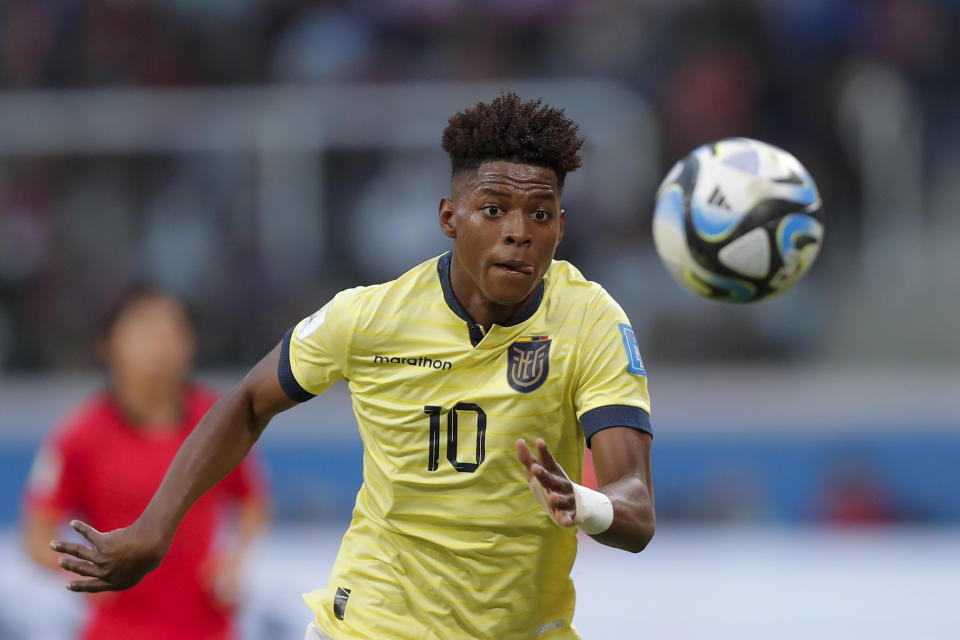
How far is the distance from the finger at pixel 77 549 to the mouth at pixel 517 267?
4.29ft

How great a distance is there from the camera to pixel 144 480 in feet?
18.7

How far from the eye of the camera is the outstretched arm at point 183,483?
3627 millimetres

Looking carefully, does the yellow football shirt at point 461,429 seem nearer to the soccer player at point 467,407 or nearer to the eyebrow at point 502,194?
the soccer player at point 467,407

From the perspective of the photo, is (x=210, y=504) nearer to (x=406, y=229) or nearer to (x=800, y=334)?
(x=406, y=229)

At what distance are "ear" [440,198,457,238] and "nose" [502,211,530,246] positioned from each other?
0.21 metres

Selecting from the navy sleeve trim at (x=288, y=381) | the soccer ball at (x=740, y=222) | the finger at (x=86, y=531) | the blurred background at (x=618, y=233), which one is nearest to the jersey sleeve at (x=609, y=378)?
the navy sleeve trim at (x=288, y=381)

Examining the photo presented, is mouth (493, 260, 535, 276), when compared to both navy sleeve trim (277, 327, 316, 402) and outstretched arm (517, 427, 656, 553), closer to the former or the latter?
outstretched arm (517, 427, 656, 553)

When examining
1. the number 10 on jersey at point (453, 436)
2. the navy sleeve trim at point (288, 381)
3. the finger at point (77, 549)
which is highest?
the navy sleeve trim at point (288, 381)

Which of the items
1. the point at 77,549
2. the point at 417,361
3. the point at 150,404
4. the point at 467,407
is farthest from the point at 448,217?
the point at 150,404

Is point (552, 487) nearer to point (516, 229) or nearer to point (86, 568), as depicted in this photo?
point (516, 229)

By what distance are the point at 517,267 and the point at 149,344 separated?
9.62ft

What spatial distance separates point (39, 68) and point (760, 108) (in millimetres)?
5288

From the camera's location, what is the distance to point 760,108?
990 centimetres

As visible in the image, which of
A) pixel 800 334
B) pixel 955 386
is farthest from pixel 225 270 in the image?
pixel 955 386
